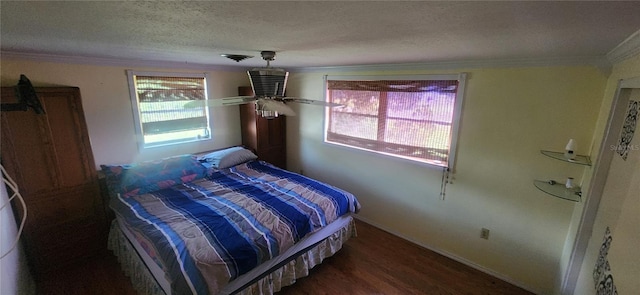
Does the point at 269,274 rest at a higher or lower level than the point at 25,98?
lower

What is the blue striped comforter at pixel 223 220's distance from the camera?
1.74 m

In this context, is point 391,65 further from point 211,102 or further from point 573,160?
point 211,102

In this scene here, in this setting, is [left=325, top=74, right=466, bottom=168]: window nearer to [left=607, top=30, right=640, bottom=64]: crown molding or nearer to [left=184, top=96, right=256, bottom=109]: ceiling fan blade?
[left=607, top=30, right=640, bottom=64]: crown molding

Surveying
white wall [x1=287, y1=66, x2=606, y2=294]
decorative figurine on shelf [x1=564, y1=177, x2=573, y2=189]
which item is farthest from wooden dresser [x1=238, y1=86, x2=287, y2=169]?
decorative figurine on shelf [x1=564, y1=177, x2=573, y2=189]

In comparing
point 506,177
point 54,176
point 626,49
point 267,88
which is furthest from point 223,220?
point 626,49

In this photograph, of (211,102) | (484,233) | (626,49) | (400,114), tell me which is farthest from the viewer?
(400,114)

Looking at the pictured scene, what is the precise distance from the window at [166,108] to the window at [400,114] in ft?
5.91

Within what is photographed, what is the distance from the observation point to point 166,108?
10.8 ft

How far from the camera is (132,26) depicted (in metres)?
1.15

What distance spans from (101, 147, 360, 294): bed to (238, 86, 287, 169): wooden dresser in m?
0.73

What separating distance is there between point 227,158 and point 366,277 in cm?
222

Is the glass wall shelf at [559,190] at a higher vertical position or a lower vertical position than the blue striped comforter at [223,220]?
higher

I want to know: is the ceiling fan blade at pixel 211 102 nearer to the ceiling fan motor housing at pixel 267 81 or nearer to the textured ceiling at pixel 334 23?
the ceiling fan motor housing at pixel 267 81

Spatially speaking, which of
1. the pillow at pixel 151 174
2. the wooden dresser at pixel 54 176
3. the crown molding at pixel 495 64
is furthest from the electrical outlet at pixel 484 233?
the wooden dresser at pixel 54 176
